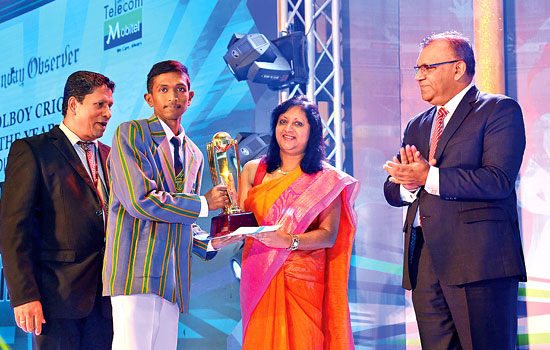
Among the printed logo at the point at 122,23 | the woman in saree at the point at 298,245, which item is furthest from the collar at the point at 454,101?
the printed logo at the point at 122,23

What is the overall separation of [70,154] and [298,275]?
1.19m

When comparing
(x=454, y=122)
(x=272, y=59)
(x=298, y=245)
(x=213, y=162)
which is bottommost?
(x=298, y=245)

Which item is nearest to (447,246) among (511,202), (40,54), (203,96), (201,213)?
(511,202)

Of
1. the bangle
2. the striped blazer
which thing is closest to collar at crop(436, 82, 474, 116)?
the bangle

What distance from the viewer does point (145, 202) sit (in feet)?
8.09

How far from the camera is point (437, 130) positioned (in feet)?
8.53

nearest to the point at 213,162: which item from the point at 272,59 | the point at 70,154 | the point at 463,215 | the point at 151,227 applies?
the point at 151,227

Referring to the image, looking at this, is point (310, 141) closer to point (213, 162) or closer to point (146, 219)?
point (213, 162)

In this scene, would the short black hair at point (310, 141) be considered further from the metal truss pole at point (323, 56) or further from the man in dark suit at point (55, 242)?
the metal truss pole at point (323, 56)

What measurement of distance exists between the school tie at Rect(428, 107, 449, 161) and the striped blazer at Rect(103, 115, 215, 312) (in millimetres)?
1007

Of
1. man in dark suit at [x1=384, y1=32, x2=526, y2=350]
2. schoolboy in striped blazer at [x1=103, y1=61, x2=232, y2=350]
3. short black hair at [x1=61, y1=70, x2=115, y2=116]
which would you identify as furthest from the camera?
short black hair at [x1=61, y1=70, x2=115, y2=116]

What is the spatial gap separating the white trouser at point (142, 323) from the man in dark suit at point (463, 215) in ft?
3.37

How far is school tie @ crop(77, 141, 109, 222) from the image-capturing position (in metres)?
2.82

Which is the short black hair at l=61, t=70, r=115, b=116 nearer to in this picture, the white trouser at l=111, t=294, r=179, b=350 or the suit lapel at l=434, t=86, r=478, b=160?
the white trouser at l=111, t=294, r=179, b=350
